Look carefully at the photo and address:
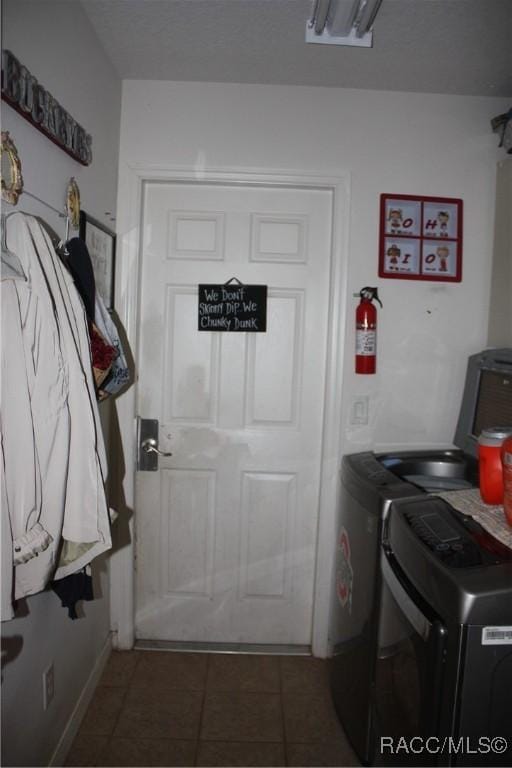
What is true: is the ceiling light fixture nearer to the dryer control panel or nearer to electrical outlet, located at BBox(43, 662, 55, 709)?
the dryer control panel

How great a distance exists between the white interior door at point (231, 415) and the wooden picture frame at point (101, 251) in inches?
6.4

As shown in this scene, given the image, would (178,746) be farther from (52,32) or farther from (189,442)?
(52,32)

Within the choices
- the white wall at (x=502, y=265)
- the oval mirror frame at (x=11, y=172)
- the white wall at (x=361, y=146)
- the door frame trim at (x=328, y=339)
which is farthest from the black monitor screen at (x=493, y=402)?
the oval mirror frame at (x=11, y=172)

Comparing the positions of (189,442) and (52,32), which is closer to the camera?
(52,32)

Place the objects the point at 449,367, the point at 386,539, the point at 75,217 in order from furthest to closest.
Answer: the point at 449,367 < the point at 75,217 < the point at 386,539

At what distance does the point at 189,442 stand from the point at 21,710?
1.11 m

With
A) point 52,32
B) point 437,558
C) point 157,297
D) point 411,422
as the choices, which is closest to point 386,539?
point 437,558

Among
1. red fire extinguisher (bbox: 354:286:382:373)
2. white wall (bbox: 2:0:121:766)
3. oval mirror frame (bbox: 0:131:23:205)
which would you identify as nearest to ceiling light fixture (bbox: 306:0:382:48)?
white wall (bbox: 2:0:121:766)

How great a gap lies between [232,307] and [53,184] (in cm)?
87

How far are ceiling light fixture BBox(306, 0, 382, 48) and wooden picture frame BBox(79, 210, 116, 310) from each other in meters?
0.96

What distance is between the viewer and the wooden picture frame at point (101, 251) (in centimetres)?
172

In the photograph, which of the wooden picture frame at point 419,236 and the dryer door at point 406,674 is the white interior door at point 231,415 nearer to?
the wooden picture frame at point 419,236

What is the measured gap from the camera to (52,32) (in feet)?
4.63

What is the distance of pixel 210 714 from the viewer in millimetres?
1854
